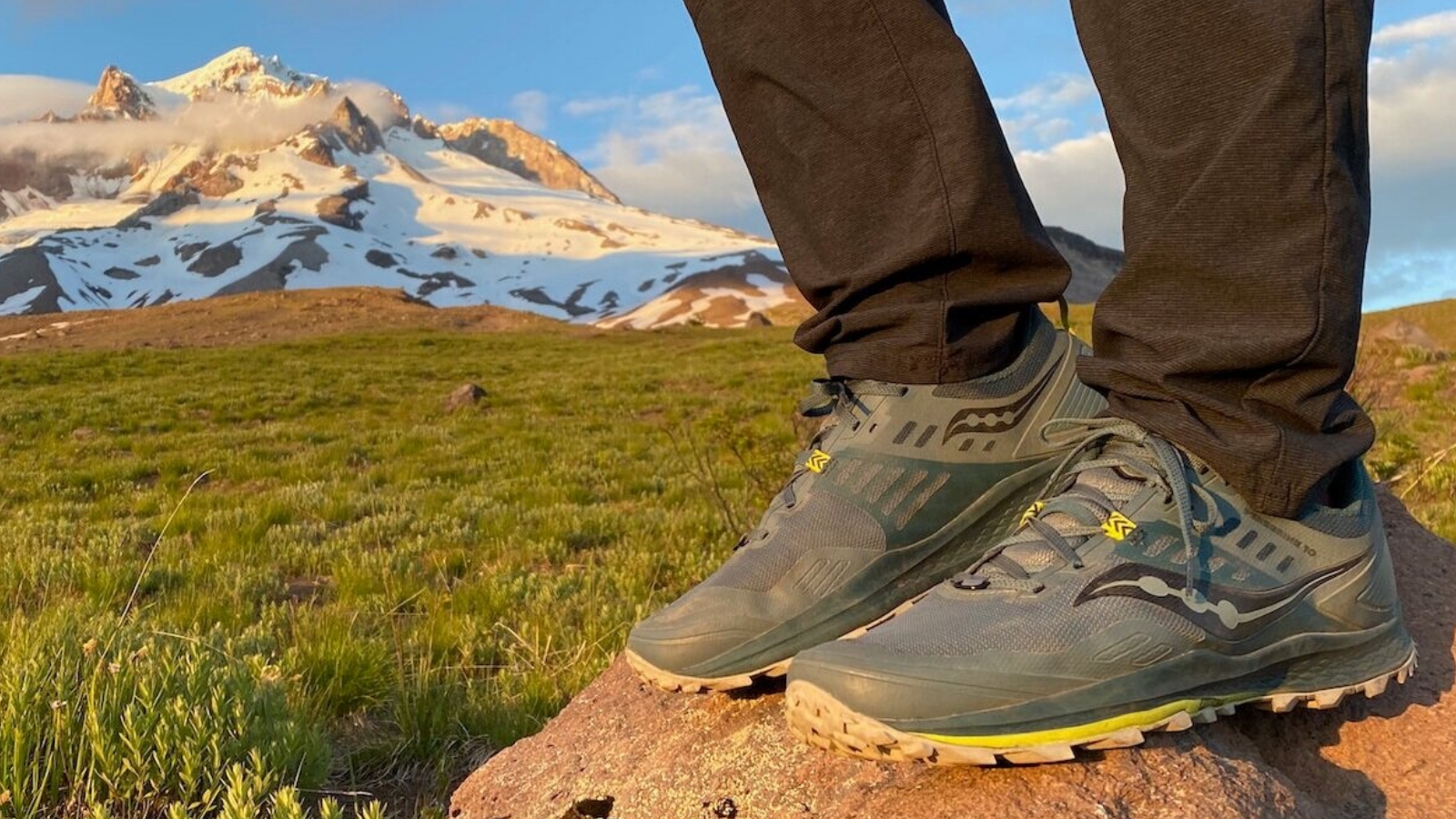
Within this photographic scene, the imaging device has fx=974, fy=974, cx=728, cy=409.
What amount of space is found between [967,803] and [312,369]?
26490mm

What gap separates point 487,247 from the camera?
133 metres

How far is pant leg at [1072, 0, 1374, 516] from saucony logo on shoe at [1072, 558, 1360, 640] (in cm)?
15

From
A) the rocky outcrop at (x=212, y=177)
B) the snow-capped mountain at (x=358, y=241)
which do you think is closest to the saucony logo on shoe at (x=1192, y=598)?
the snow-capped mountain at (x=358, y=241)

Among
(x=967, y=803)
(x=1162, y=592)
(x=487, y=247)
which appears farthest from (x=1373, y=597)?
(x=487, y=247)

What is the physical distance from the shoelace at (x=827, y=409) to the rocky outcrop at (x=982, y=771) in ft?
1.08

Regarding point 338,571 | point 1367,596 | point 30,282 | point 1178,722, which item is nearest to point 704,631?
point 1178,722

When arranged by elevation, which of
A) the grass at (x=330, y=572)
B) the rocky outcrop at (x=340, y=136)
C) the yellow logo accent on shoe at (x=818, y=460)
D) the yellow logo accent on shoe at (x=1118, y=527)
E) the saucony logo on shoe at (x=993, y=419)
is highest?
the rocky outcrop at (x=340, y=136)

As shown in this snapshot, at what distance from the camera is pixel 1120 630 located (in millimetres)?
1351

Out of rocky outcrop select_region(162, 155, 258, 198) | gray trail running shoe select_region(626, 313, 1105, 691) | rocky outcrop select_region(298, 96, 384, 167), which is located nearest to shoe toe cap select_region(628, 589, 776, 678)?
gray trail running shoe select_region(626, 313, 1105, 691)

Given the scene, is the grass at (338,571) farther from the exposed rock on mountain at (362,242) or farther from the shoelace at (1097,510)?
the exposed rock on mountain at (362,242)

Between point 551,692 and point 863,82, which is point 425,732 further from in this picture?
point 863,82

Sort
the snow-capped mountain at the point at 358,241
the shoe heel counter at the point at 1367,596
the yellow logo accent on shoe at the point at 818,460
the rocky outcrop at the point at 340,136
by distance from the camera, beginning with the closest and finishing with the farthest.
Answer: the shoe heel counter at the point at 1367,596 → the yellow logo accent on shoe at the point at 818,460 → the snow-capped mountain at the point at 358,241 → the rocky outcrop at the point at 340,136

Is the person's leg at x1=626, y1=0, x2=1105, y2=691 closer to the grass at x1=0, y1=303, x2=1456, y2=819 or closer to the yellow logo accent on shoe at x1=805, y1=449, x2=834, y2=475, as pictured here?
the yellow logo accent on shoe at x1=805, y1=449, x2=834, y2=475

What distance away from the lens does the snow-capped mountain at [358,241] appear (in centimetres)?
11212
